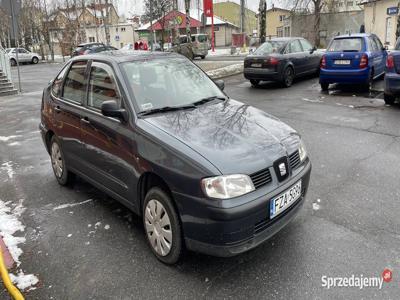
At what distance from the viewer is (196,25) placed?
58.5 m

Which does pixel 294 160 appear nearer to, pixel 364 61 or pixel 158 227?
pixel 158 227

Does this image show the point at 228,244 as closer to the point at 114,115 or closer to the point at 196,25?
the point at 114,115

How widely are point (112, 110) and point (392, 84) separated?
24.3ft

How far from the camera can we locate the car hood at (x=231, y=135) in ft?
9.77

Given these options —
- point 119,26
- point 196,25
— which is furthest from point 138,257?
point 119,26

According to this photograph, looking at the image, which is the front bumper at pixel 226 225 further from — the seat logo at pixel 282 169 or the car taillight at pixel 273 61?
the car taillight at pixel 273 61

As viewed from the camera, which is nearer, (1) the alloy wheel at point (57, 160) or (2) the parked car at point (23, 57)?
(1) the alloy wheel at point (57, 160)

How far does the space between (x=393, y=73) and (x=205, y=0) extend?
28.6 metres

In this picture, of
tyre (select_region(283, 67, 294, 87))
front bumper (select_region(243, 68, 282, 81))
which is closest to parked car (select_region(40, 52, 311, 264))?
front bumper (select_region(243, 68, 282, 81))

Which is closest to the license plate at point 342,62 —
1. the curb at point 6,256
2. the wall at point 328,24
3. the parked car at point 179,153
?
the parked car at point 179,153

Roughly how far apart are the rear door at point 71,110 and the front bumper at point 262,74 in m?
8.48

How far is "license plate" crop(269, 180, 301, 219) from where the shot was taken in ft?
9.93

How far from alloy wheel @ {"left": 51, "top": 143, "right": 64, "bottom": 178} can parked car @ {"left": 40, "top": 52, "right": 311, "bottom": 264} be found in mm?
300

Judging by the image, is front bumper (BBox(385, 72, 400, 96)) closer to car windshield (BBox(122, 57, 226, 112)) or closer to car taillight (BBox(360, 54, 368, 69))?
car taillight (BBox(360, 54, 368, 69))
